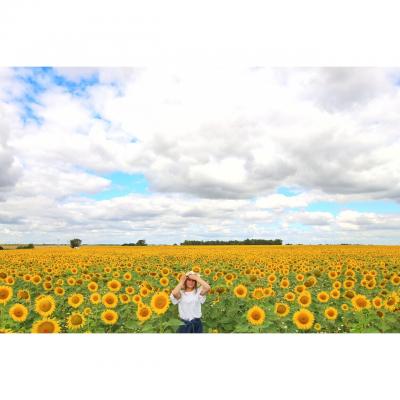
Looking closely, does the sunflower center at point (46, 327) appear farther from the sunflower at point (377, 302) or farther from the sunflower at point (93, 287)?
the sunflower at point (377, 302)

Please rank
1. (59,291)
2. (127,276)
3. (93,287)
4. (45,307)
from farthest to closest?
(127,276)
(59,291)
(93,287)
(45,307)

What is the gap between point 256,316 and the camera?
730 centimetres

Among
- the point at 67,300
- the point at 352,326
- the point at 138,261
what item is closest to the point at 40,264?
the point at 138,261

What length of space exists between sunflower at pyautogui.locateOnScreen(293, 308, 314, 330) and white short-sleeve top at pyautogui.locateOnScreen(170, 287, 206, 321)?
159 cm

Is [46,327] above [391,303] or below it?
below

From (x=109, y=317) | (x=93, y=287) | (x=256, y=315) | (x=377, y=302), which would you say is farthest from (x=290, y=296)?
(x=93, y=287)

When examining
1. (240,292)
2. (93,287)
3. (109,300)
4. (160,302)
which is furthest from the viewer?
(93,287)

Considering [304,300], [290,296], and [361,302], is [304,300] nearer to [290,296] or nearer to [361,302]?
[290,296]

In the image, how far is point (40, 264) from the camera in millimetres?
14289

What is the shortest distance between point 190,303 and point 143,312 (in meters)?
0.81

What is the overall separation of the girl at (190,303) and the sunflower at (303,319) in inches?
62.4

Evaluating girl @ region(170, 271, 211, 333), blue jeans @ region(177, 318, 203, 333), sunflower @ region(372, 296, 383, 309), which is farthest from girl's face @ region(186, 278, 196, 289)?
sunflower @ region(372, 296, 383, 309)
